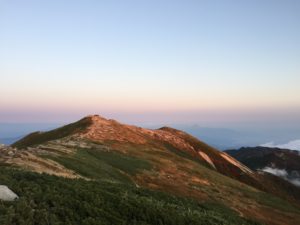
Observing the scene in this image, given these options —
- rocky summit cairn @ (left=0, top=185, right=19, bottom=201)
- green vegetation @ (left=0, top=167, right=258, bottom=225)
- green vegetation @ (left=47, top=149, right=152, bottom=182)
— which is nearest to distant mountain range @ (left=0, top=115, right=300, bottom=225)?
green vegetation @ (left=47, top=149, right=152, bottom=182)

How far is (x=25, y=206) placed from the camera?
18766mm

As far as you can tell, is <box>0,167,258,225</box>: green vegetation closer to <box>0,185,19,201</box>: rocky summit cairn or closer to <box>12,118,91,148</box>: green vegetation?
<box>0,185,19,201</box>: rocky summit cairn

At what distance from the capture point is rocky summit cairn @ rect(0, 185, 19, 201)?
19.8 m

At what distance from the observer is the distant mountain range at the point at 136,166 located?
44.9 meters

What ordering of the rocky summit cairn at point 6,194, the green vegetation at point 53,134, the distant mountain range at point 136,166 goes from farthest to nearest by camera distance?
the green vegetation at point 53,134 < the distant mountain range at point 136,166 < the rocky summit cairn at point 6,194

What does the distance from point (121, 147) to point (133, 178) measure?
981 inches

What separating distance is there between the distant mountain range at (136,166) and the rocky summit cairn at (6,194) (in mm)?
3732

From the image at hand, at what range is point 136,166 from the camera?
63688 millimetres

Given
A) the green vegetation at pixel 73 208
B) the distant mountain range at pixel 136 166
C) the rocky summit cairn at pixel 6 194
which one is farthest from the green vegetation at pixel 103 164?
the rocky summit cairn at pixel 6 194

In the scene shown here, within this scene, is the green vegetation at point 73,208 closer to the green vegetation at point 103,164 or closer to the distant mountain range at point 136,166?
the distant mountain range at point 136,166

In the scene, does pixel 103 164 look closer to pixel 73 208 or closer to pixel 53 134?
pixel 73 208

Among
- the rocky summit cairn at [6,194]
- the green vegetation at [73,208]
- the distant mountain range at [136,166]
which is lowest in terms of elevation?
the distant mountain range at [136,166]

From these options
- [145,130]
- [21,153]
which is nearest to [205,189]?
[21,153]

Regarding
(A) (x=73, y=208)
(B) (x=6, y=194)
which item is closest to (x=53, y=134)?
(A) (x=73, y=208)
